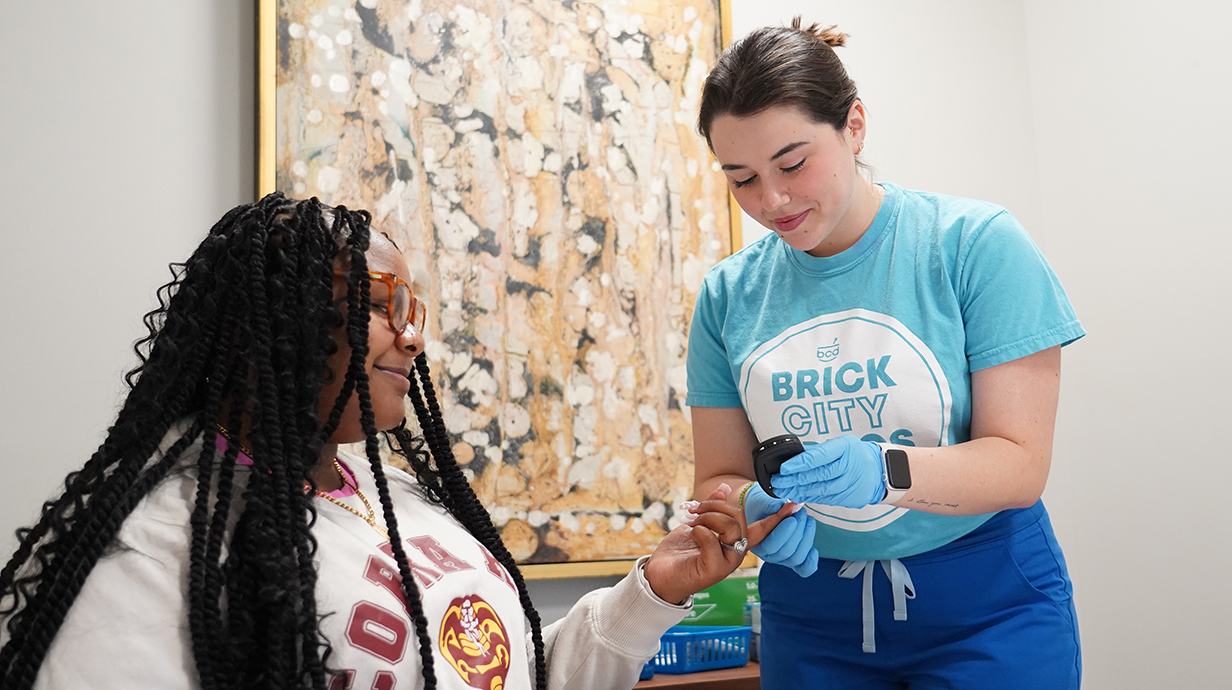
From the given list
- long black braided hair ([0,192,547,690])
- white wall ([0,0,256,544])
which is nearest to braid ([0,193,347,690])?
long black braided hair ([0,192,547,690])

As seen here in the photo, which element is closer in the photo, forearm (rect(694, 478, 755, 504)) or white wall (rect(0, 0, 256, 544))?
forearm (rect(694, 478, 755, 504))

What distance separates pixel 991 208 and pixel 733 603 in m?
1.08

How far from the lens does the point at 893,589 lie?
120cm

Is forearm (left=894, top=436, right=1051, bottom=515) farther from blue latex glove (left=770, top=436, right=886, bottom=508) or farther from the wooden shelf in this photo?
the wooden shelf

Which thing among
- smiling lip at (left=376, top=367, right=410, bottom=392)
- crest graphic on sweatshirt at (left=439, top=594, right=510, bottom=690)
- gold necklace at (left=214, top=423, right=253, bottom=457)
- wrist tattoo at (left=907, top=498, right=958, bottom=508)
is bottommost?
crest graphic on sweatshirt at (left=439, top=594, right=510, bottom=690)

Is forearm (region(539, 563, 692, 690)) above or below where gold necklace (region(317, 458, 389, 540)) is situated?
below

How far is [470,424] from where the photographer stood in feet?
6.33

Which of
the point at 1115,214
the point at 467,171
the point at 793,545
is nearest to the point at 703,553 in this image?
the point at 793,545

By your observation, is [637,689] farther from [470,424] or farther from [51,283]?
[51,283]

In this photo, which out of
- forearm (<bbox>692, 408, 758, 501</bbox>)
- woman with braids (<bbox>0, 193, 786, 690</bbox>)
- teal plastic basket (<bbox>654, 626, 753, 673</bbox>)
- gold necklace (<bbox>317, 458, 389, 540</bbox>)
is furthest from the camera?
teal plastic basket (<bbox>654, 626, 753, 673</bbox>)

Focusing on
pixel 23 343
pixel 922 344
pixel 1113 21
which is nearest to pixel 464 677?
pixel 922 344

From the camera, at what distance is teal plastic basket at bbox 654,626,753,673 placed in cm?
181

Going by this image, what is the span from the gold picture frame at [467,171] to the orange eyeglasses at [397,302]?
81 centimetres

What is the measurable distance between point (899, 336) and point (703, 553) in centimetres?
41
